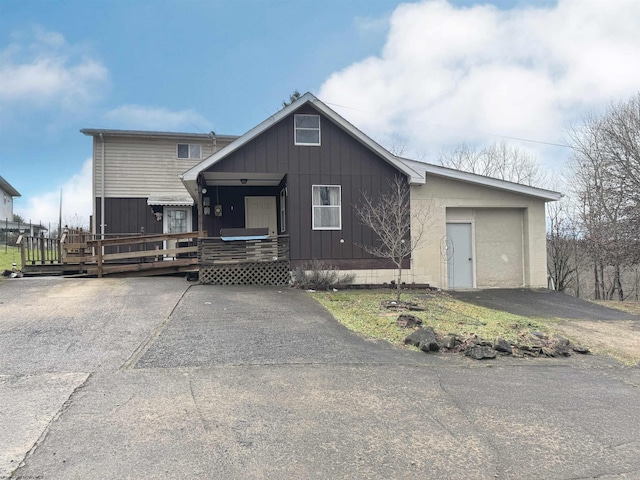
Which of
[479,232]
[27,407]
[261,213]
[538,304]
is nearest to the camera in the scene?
[27,407]

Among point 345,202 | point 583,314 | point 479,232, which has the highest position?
point 345,202

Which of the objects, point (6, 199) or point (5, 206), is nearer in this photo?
point (5, 206)

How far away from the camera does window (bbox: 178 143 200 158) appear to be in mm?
16875

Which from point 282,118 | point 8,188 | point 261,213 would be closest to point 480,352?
point 282,118

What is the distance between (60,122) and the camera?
1867 centimetres

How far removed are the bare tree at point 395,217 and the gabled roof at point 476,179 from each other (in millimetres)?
617

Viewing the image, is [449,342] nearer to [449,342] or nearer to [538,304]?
[449,342]

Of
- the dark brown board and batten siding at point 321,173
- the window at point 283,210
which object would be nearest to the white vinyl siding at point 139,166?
the window at point 283,210

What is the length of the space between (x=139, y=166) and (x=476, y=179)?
12705 millimetres

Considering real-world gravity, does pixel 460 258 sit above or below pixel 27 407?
above

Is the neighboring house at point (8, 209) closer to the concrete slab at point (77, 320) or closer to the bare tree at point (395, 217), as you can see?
the concrete slab at point (77, 320)

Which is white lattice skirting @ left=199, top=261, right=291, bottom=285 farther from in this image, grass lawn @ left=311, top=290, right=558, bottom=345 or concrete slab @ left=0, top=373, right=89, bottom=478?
concrete slab @ left=0, top=373, right=89, bottom=478

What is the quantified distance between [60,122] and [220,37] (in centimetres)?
1021

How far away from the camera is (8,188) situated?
109ft
